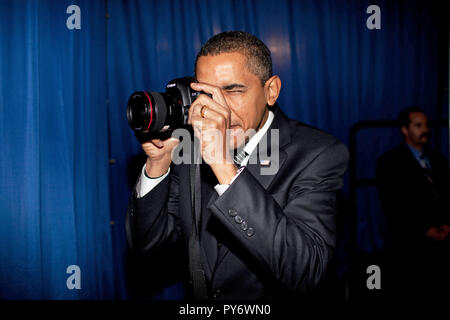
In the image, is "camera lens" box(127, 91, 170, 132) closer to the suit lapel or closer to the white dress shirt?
the white dress shirt

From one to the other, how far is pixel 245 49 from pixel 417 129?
2.11 m

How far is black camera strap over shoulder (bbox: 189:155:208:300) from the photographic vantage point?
98cm

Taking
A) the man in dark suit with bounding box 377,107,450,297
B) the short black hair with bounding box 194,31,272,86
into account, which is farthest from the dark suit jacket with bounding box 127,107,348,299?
the man in dark suit with bounding box 377,107,450,297

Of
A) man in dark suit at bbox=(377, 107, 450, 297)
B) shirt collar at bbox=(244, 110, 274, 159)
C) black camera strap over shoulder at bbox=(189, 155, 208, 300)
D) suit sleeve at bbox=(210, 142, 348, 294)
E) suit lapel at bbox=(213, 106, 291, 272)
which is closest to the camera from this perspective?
suit sleeve at bbox=(210, 142, 348, 294)

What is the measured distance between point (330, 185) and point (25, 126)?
1340mm

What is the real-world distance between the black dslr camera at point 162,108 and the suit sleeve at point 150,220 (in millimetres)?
232

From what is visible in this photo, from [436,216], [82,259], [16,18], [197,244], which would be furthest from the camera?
[436,216]

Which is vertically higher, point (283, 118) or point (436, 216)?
point (283, 118)

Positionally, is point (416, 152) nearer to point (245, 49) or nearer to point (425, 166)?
point (425, 166)

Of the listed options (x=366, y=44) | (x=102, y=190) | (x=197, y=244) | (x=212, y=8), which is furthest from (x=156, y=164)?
(x=366, y=44)

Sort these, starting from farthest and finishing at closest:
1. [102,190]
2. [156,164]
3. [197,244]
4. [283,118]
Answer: [102,190]
[283,118]
[156,164]
[197,244]

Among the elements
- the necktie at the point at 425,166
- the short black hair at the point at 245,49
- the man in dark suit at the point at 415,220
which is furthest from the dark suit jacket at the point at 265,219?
the necktie at the point at 425,166

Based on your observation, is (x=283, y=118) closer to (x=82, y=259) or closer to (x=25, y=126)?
(x=25, y=126)
